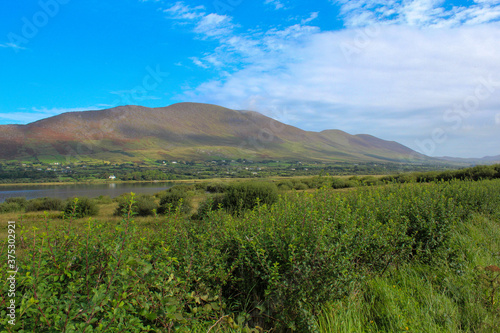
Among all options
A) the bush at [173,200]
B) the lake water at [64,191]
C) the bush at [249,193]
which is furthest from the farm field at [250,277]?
the lake water at [64,191]

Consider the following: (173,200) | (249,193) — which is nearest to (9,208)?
(173,200)

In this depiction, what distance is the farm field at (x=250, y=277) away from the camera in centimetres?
222

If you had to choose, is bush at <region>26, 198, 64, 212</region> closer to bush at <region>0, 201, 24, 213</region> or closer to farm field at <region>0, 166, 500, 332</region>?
bush at <region>0, 201, 24, 213</region>

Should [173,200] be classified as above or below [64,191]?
above

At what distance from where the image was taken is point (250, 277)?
3699 millimetres

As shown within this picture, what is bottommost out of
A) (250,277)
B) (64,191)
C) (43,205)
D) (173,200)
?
(64,191)

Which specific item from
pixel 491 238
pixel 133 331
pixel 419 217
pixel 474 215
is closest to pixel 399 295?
pixel 419 217

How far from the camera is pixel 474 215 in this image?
7.53 metres

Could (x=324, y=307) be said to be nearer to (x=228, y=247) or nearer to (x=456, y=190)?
(x=228, y=247)

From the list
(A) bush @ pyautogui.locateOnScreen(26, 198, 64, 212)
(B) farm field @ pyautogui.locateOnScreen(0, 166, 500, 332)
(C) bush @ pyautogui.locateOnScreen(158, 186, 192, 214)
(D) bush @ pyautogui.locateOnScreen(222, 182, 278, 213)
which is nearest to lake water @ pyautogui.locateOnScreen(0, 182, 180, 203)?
(A) bush @ pyautogui.locateOnScreen(26, 198, 64, 212)

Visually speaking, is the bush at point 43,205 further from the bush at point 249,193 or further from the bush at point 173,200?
the bush at point 249,193

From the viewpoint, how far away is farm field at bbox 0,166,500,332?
2.22 meters

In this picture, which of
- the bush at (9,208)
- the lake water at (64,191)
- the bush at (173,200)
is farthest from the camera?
the lake water at (64,191)

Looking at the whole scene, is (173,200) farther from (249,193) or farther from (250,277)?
(250,277)
